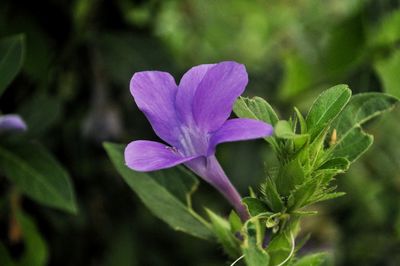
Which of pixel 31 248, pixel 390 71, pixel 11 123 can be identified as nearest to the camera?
pixel 11 123

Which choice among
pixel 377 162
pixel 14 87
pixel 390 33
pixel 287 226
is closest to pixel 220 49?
pixel 377 162

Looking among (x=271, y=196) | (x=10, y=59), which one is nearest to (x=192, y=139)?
(x=271, y=196)

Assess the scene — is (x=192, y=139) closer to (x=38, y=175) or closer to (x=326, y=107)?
(x=326, y=107)

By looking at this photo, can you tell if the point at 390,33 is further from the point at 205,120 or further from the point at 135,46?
the point at 205,120

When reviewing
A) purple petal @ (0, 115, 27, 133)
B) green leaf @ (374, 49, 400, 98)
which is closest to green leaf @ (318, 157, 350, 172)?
purple petal @ (0, 115, 27, 133)

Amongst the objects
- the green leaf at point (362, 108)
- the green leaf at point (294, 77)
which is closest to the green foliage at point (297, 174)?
the green leaf at point (362, 108)

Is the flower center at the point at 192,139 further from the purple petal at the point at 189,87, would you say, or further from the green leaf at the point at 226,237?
the green leaf at the point at 226,237

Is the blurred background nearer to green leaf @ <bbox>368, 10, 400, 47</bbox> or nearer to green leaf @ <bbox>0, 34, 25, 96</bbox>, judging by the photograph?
green leaf @ <bbox>368, 10, 400, 47</bbox>
